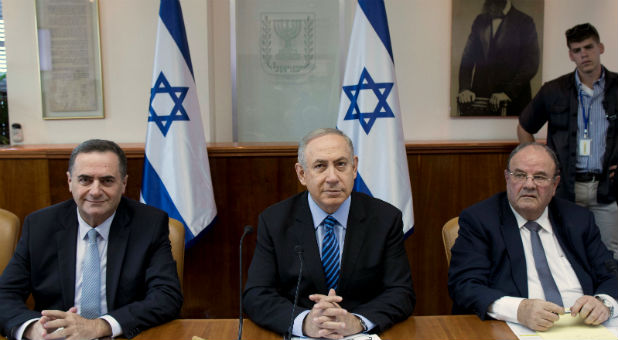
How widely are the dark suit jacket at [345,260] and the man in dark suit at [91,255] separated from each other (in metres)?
0.35

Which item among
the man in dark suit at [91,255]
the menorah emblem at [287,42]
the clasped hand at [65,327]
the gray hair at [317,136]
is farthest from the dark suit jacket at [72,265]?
the menorah emblem at [287,42]

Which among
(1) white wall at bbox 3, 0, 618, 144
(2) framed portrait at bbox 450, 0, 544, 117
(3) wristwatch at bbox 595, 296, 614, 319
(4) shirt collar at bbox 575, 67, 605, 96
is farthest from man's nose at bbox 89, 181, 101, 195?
(2) framed portrait at bbox 450, 0, 544, 117

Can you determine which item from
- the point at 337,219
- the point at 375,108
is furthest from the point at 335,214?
the point at 375,108

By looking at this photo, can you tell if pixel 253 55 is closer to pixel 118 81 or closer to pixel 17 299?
pixel 118 81

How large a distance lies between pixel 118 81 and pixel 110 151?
2084 mm

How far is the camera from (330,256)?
6.08 feet

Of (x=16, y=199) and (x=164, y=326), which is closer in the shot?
(x=164, y=326)

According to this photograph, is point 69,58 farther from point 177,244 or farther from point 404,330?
point 404,330

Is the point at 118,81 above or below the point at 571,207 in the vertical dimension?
above

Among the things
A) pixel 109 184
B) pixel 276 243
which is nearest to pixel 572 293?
pixel 276 243

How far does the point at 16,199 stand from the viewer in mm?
3363

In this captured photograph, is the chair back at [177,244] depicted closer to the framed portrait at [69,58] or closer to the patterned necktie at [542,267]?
the patterned necktie at [542,267]

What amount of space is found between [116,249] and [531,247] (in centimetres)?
161

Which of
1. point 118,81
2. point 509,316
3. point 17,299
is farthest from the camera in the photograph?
point 118,81
